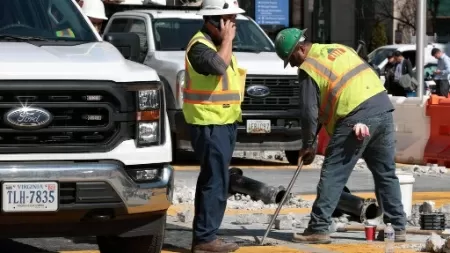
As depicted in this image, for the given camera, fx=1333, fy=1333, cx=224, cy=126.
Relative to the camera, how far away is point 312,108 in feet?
31.7

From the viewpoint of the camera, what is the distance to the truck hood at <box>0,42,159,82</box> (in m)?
8.02

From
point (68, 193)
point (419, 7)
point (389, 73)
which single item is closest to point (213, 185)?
point (68, 193)

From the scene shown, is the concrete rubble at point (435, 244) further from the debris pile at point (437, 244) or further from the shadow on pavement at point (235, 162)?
the shadow on pavement at point (235, 162)

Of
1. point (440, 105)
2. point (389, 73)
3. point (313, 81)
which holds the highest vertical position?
point (313, 81)

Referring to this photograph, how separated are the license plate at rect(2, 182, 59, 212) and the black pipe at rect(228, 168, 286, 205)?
183 inches

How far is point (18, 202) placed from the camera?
776 cm

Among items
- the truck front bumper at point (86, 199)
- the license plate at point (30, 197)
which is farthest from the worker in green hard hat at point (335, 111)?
the license plate at point (30, 197)

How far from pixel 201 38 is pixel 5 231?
2273 mm

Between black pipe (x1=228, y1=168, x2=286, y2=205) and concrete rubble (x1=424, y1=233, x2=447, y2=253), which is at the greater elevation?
concrete rubble (x1=424, y1=233, x2=447, y2=253)

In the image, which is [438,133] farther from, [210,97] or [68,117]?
[68,117]

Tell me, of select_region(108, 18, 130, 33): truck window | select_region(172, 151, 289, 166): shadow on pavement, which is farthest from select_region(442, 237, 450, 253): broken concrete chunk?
select_region(108, 18, 130, 33): truck window

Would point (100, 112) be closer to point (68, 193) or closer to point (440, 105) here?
point (68, 193)

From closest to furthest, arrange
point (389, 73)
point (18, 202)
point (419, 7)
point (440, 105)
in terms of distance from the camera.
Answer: point (18, 202) < point (440, 105) < point (419, 7) < point (389, 73)

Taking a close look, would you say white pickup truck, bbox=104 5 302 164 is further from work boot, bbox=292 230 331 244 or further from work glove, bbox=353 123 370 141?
work glove, bbox=353 123 370 141
